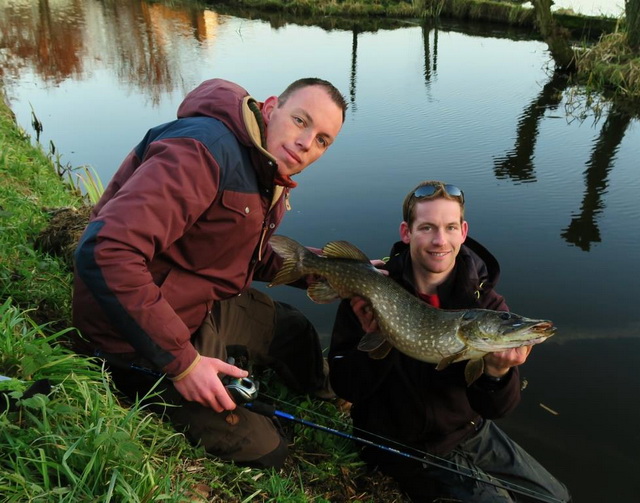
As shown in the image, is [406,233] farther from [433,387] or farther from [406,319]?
[433,387]

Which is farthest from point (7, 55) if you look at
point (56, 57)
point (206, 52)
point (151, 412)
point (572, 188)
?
point (151, 412)

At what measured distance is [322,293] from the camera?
2846mm

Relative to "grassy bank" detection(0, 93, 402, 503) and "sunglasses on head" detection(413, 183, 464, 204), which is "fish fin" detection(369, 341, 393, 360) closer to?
"grassy bank" detection(0, 93, 402, 503)

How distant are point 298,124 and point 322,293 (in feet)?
2.91

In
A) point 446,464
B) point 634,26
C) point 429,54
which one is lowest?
point 446,464

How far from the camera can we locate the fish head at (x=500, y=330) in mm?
2203

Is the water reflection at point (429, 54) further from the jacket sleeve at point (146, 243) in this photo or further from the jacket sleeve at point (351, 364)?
the jacket sleeve at point (146, 243)

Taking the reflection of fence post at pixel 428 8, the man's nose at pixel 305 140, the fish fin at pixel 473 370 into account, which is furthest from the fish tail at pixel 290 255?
the reflection of fence post at pixel 428 8

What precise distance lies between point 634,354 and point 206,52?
14.6 m

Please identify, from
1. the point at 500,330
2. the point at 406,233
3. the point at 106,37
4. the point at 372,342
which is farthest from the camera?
the point at 106,37

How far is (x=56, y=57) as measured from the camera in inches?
551

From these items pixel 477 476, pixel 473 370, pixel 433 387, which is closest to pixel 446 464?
pixel 477 476

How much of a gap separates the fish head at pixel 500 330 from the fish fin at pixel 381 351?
0.41 metres

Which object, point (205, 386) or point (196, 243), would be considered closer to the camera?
point (205, 386)
